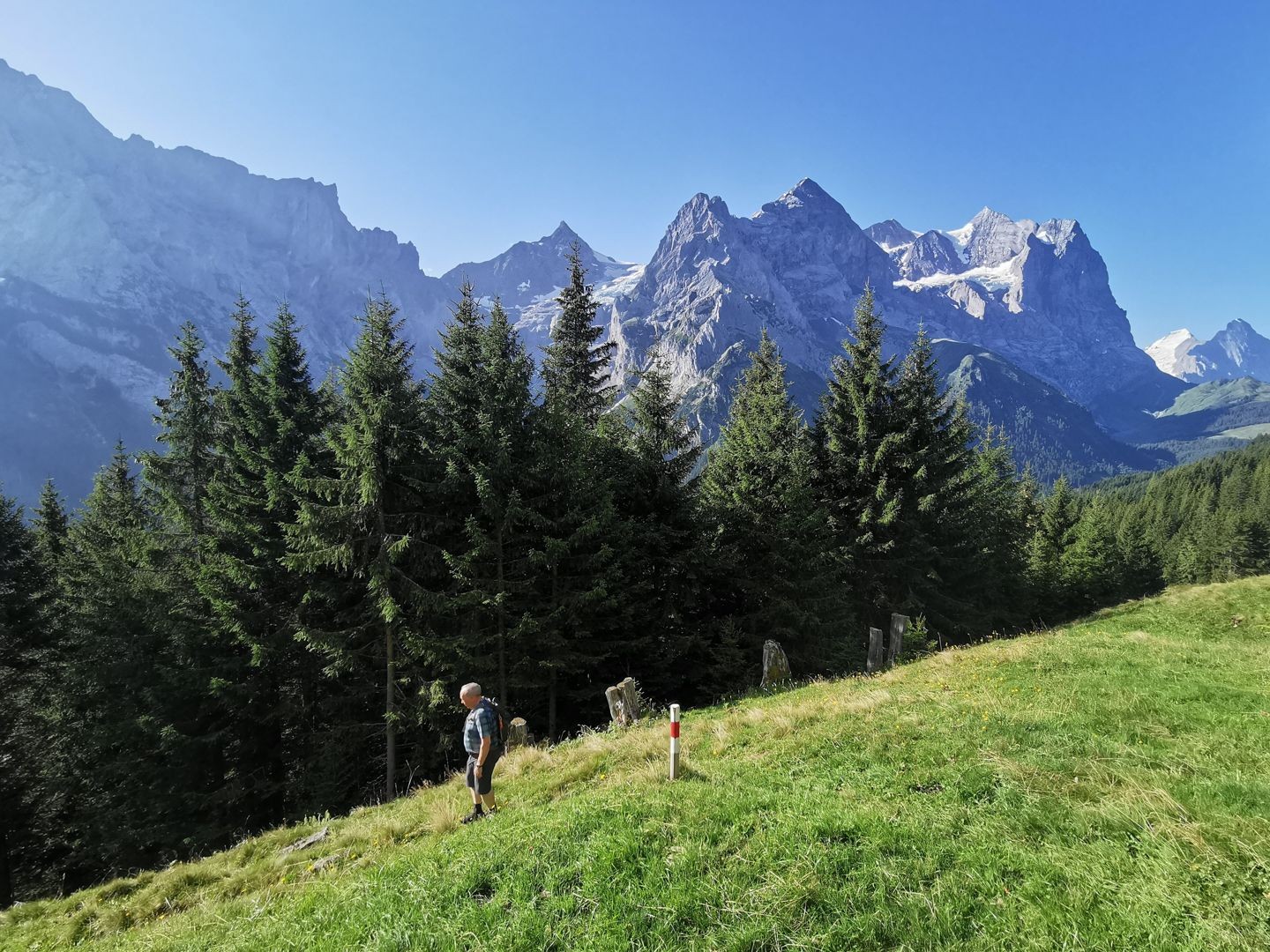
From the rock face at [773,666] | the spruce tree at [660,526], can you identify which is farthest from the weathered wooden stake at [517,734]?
the spruce tree at [660,526]

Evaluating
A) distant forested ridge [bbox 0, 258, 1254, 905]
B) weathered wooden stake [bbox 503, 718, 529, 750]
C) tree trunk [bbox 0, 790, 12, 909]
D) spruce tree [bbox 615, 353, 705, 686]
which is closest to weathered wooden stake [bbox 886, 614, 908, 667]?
distant forested ridge [bbox 0, 258, 1254, 905]

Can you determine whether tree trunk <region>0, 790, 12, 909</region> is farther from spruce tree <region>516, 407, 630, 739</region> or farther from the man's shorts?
the man's shorts

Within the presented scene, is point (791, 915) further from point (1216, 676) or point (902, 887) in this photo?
point (1216, 676)

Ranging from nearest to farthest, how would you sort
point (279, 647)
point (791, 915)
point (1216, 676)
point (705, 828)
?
point (791, 915) < point (705, 828) < point (1216, 676) < point (279, 647)

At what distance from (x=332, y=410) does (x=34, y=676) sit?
17010 millimetres

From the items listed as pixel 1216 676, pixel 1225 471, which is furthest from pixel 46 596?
pixel 1225 471

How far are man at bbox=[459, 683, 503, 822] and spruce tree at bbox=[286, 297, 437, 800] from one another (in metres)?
8.42

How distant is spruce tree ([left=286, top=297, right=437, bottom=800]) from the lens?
16812mm

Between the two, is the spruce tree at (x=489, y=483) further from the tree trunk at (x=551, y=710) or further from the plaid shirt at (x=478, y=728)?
the plaid shirt at (x=478, y=728)

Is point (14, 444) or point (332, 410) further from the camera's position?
point (14, 444)

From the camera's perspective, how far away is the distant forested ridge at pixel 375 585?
58.4 ft

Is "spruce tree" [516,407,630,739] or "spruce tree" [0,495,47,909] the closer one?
"spruce tree" [516,407,630,739]

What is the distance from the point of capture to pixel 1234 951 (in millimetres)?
3723

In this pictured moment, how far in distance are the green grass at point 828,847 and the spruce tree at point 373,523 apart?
23.0ft
